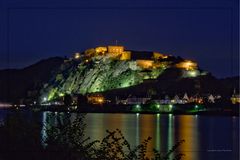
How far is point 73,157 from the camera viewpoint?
7293 millimetres

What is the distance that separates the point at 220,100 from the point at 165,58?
19557 mm

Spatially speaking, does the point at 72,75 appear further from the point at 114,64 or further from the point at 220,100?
the point at 220,100

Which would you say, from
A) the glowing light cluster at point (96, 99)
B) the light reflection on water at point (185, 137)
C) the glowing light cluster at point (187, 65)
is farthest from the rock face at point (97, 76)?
the light reflection on water at point (185, 137)

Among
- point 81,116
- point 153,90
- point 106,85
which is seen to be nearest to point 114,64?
point 106,85

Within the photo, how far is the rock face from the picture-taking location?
352 feet

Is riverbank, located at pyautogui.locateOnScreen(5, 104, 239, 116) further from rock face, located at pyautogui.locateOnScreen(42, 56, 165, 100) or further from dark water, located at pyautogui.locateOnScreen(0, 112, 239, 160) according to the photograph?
dark water, located at pyautogui.locateOnScreen(0, 112, 239, 160)

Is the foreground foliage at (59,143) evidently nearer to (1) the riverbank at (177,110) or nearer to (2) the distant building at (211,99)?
(1) the riverbank at (177,110)

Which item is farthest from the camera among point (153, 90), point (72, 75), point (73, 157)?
point (72, 75)

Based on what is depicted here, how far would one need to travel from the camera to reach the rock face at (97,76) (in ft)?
352

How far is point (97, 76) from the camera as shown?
11331 centimetres

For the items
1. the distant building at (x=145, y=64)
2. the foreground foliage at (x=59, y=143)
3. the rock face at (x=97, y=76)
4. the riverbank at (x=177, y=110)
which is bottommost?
the riverbank at (x=177, y=110)

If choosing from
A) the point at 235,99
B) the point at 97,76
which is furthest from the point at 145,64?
the point at 235,99

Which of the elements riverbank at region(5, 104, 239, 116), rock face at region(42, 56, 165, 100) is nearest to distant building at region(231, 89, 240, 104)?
riverbank at region(5, 104, 239, 116)

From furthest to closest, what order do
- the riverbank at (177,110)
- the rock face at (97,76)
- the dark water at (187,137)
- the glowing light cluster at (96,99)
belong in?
the rock face at (97,76)
the glowing light cluster at (96,99)
the riverbank at (177,110)
the dark water at (187,137)
